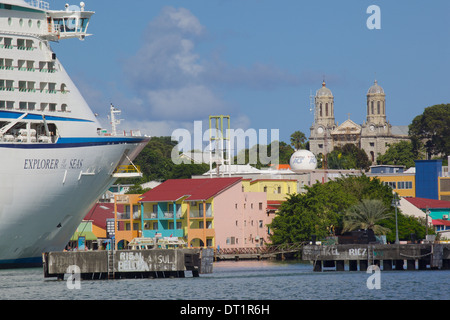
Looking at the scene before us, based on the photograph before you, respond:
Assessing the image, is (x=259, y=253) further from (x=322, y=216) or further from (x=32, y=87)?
(x=32, y=87)

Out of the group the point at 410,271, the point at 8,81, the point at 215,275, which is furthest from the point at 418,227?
the point at 8,81

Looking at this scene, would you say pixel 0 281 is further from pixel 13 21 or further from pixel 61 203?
pixel 13 21

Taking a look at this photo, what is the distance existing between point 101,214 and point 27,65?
47.2m

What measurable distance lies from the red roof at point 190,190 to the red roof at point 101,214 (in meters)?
5.15

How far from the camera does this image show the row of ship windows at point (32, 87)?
82688 millimetres

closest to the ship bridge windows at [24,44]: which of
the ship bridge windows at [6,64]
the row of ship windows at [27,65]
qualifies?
the row of ship windows at [27,65]

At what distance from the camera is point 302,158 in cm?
17575

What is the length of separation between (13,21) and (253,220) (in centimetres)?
4441

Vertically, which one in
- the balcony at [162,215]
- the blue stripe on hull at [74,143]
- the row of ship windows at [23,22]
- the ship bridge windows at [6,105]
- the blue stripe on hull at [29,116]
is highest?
the row of ship windows at [23,22]

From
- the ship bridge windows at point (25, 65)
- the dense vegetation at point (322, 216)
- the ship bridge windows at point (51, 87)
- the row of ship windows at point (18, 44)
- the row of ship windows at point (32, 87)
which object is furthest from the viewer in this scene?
the dense vegetation at point (322, 216)

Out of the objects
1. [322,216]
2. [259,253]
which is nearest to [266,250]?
[259,253]

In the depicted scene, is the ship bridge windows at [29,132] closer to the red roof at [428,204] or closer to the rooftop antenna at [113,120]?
the rooftop antenna at [113,120]

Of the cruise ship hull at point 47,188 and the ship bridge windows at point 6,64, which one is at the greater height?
the ship bridge windows at point 6,64
